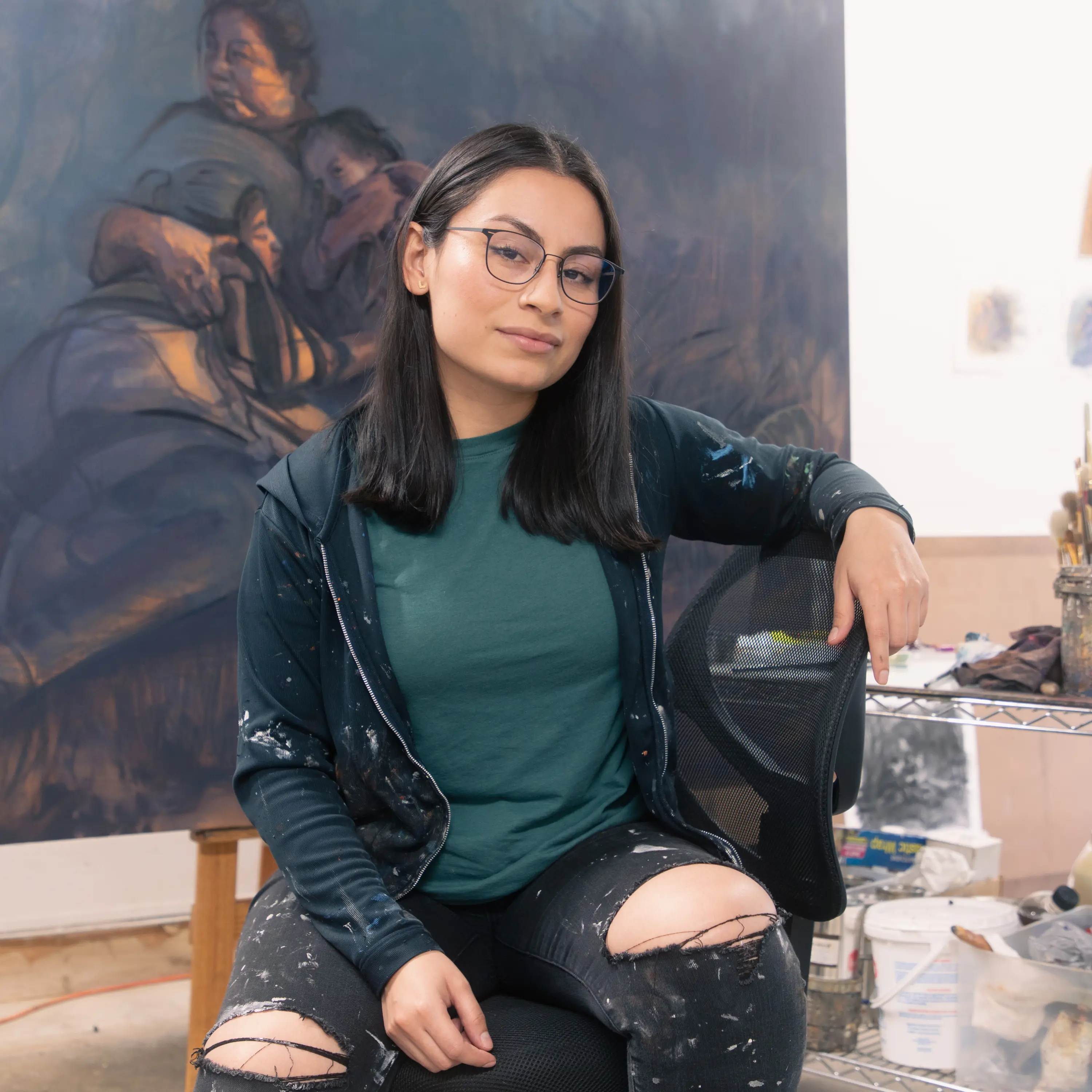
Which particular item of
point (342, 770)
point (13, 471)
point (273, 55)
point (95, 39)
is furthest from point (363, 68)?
point (342, 770)

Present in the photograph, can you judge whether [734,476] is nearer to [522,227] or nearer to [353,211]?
[522,227]

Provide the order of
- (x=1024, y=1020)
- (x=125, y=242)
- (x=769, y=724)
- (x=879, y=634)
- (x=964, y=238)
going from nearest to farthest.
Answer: (x=879, y=634)
(x=769, y=724)
(x=1024, y=1020)
(x=125, y=242)
(x=964, y=238)

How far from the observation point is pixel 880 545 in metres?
1.20

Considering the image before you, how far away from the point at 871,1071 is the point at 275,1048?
1.35m

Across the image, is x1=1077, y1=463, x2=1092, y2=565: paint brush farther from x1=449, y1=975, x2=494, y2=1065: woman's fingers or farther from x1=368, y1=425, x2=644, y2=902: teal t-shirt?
x1=449, y1=975, x2=494, y2=1065: woman's fingers

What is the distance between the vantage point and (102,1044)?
84.8 inches

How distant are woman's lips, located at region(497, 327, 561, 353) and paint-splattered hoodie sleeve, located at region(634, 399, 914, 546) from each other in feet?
0.64

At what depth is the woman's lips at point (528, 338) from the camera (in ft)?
4.03

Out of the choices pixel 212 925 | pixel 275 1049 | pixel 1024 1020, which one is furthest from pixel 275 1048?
pixel 1024 1020

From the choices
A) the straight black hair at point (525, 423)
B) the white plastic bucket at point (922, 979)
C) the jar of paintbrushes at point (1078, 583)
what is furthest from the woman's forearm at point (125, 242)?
the white plastic bucket at point (922, 979)

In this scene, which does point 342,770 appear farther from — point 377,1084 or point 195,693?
point 195,693

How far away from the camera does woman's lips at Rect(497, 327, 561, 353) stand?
1.23 meters

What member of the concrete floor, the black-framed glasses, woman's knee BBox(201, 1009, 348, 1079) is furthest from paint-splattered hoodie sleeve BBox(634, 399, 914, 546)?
the concrete floor

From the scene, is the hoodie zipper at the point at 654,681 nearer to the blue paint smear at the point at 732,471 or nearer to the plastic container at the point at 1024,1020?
the blue paint smear at the point at 732,471
